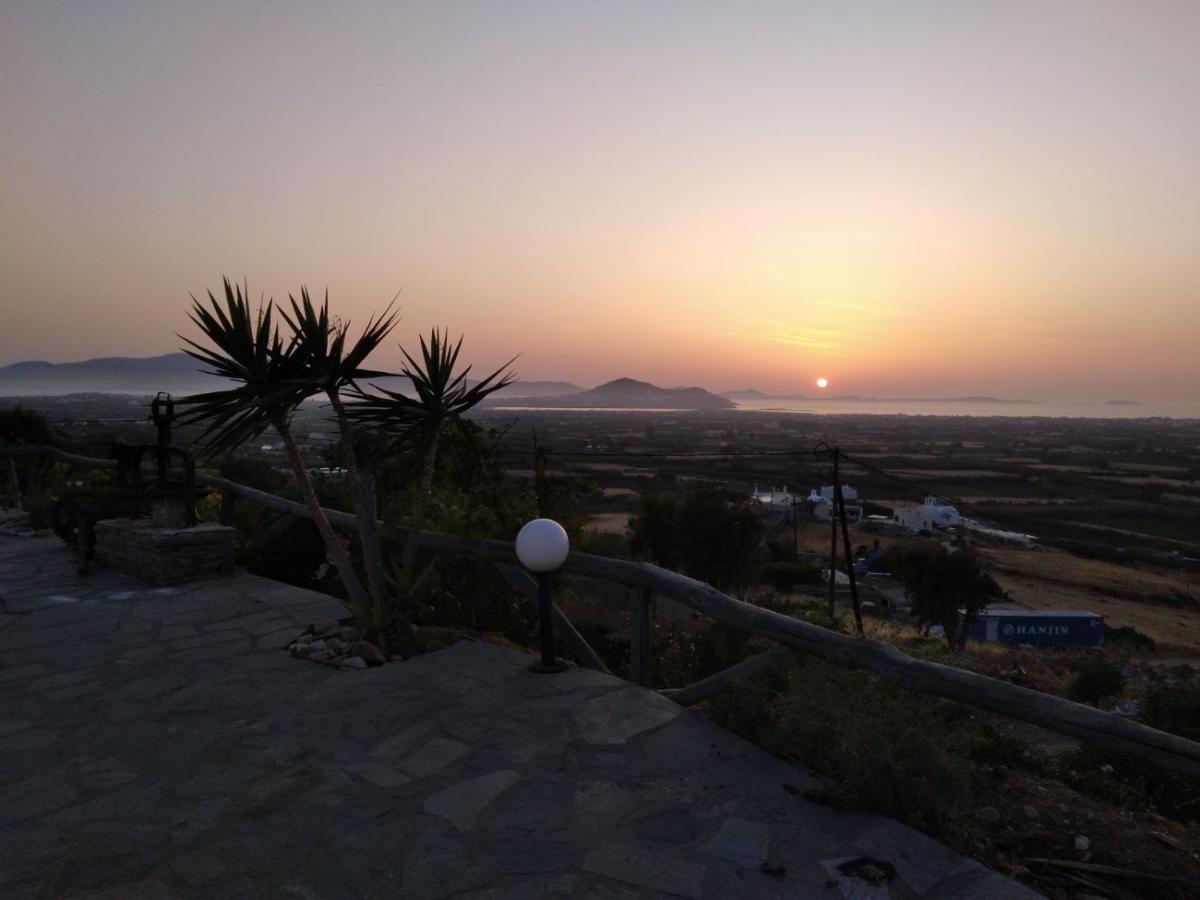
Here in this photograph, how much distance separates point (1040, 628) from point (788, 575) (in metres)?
9.89

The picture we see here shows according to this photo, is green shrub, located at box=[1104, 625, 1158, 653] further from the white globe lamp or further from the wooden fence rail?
the white globe lamp

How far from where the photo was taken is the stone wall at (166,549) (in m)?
5.96

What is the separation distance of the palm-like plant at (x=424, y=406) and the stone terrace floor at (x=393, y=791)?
1.08 meters

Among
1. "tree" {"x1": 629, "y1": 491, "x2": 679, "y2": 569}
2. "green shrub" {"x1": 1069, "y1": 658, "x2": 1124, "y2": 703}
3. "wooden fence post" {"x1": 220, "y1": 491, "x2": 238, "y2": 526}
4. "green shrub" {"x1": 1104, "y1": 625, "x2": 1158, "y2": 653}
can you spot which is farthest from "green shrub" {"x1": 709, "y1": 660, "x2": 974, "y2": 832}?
"green shrub" {"x1": 1104, "y1": 625, "x2": 1158, "y2": 653}

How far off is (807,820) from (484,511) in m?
A: 2.92

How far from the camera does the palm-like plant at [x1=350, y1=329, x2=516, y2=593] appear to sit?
4461 millimetres

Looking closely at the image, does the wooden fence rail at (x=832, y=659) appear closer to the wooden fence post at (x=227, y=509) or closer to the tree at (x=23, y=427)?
the wooden fence post at (x=227, y=509)

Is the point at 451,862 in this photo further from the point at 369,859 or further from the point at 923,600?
the point at 923,600

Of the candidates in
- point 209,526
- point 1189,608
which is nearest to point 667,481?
point 1189,608

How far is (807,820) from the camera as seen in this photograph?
102 inches

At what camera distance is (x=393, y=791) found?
2.77 meters

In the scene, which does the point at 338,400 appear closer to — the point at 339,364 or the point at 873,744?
the point at 339,364

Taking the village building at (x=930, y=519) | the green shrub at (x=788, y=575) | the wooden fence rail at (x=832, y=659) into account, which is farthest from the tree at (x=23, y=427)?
the village building at (x=930, y=519)

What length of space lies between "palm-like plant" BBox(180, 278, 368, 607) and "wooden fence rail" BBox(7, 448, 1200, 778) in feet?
4.41
